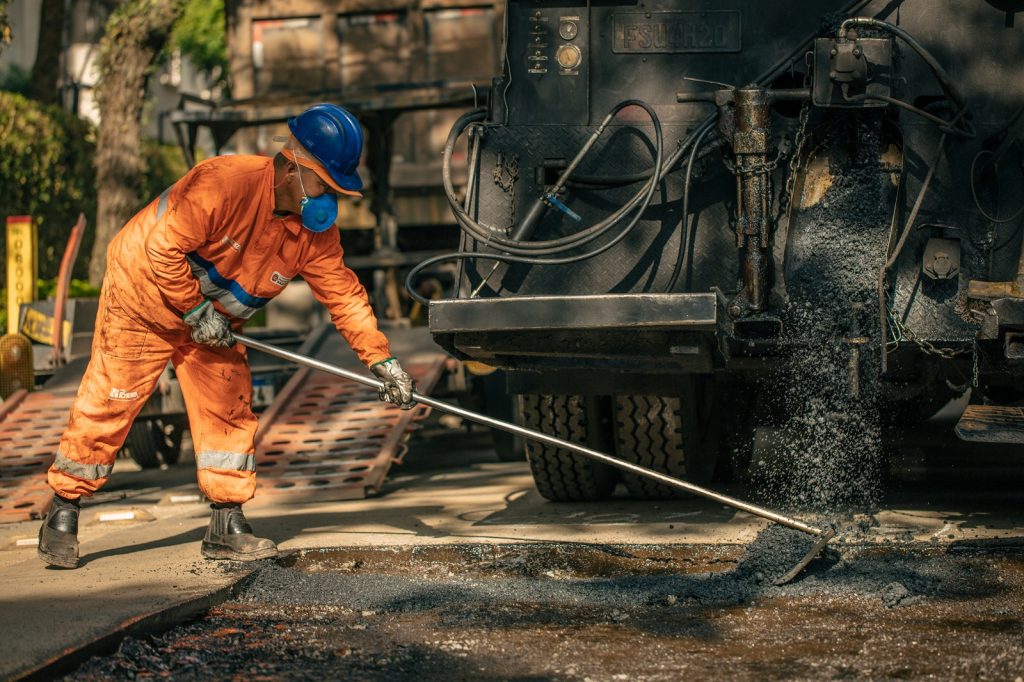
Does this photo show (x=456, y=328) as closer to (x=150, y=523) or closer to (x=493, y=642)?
(x=493, y=642)

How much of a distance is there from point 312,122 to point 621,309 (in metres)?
1.22

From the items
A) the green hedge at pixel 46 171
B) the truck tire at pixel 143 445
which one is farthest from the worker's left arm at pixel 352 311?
the green hedge at pixel 46 171

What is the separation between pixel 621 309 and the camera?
4.68m

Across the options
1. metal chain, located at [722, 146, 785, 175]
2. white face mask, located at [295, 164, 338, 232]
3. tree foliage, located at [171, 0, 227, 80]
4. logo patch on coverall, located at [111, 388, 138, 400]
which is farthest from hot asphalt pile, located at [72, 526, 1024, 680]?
tree foliage, located at [171, 0, 227, 80]

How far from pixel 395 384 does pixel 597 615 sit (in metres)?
1.27

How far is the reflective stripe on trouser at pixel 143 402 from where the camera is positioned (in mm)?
4840

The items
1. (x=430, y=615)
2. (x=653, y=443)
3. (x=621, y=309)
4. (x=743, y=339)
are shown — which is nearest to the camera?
(x=430, y=615)

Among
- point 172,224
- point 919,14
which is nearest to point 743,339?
point 919,14

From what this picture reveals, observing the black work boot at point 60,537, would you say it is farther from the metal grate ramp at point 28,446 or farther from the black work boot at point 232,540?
the metal grate ramp at point 28,446

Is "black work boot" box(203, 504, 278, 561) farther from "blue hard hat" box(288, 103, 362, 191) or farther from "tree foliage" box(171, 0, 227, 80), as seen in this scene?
"tree foliage" box(171, 0, 227, 80)

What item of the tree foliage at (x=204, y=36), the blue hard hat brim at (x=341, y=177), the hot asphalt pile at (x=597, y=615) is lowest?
the hot asphalt pile at (x=597, y=615)

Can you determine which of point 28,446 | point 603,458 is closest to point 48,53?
point 28,446

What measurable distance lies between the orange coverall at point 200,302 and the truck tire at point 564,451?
1.07 metres

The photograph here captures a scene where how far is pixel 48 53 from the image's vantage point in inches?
665
